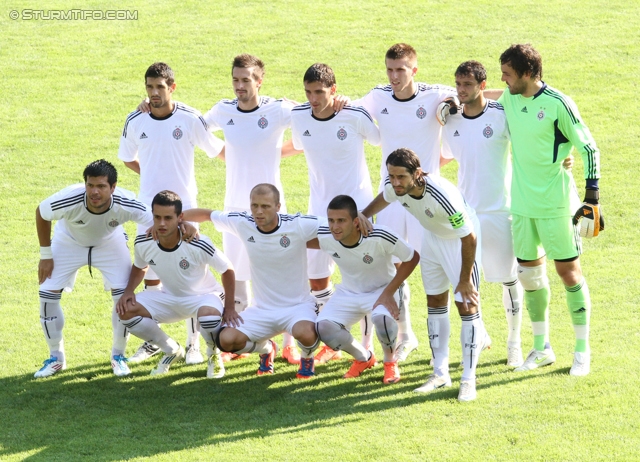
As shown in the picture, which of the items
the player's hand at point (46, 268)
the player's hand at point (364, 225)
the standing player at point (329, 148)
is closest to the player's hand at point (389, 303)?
the player's hand at point (364, 225)

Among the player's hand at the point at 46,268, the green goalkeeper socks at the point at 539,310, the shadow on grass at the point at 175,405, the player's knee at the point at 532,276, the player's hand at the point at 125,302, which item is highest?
the player's hand at the point at 46,268

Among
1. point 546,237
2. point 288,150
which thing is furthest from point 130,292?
point 546,237

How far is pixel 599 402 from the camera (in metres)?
6.86

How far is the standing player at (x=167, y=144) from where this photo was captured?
8.11 m

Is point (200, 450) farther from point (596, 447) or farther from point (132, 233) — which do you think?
point (132, 233)

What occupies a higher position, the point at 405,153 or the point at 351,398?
the point at 405,153

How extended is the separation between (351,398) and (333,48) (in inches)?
426

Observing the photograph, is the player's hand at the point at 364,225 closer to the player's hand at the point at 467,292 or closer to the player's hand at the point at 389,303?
the player's hand at the point at 389,303

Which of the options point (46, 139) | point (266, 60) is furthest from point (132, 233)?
point (266, 60)

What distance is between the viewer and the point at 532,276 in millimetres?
7605

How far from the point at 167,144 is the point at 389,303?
2378mm

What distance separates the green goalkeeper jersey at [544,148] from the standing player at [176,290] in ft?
7.99

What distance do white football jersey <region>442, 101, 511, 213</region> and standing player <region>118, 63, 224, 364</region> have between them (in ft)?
7.17

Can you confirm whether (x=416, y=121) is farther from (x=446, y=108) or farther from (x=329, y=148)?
(x=329, y=148)
